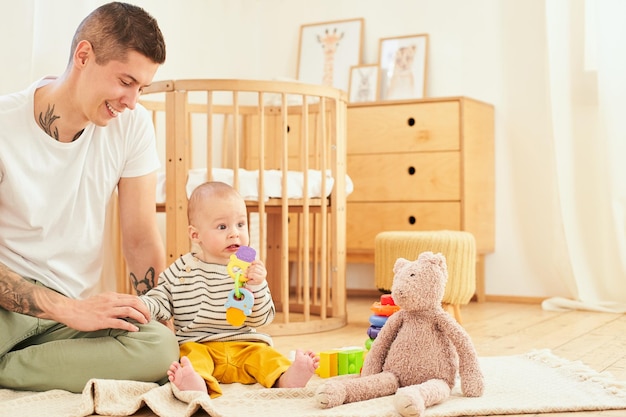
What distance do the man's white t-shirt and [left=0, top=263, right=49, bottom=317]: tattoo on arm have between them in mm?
99

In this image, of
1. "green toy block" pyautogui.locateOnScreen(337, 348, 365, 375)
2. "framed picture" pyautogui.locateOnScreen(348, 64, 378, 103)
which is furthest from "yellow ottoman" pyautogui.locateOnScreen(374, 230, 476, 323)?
"framed picture" pyautogui.locateOnScreen(348, 64, 378, 103)

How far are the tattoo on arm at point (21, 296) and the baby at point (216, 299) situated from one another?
230mm

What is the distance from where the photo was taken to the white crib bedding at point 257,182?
270 centimetres

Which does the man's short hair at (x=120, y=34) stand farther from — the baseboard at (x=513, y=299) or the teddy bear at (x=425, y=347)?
the baseboard at (x=513, y=299)

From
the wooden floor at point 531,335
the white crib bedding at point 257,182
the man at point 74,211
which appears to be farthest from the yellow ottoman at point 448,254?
the man at point 74,211

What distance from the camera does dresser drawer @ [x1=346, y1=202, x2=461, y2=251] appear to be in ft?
11.9

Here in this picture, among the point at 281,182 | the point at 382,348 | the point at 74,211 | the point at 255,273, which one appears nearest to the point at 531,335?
the point at 281,182

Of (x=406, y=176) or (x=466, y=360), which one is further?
(x=406, y=176)

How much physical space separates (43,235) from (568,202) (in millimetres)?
2330

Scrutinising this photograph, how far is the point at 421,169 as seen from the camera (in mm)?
3660

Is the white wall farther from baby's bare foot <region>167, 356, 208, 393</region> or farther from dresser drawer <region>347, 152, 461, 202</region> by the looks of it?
baby's bare foot <region>167, 356, 208, 393</region>

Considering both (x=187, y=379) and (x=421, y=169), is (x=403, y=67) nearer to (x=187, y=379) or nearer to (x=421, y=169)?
(x=421, y=169)

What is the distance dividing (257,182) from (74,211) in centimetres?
92

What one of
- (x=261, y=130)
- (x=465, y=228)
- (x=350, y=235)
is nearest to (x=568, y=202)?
(x=465, y=228)
